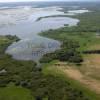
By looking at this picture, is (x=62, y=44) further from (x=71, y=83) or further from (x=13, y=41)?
(x=71, y=83)

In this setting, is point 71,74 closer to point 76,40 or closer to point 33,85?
point 33,85

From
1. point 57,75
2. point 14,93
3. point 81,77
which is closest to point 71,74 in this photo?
point 81,77

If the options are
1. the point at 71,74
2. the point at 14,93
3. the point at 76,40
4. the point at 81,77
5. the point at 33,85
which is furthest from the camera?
the point at 76,40

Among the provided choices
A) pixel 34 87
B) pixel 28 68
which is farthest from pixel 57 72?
pixel 34 87

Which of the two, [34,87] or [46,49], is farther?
[46,49]

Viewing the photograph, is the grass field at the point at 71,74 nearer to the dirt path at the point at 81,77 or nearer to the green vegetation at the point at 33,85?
the dirt path at the point at 81,77

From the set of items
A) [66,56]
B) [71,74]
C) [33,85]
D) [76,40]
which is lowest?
[76,40]

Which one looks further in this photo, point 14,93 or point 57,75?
point 57,75

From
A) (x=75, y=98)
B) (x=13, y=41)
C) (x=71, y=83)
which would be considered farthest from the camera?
(x=13, y=41)
